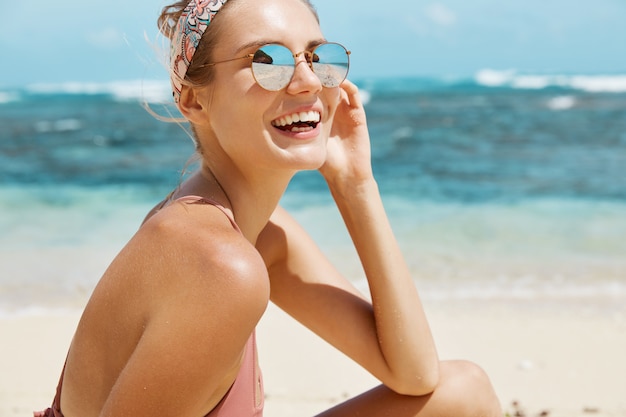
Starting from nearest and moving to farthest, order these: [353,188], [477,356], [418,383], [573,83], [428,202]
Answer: [418,383] < [353,188] < [477,356] < [428,202] < [573,83]

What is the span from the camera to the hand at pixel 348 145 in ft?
8.61

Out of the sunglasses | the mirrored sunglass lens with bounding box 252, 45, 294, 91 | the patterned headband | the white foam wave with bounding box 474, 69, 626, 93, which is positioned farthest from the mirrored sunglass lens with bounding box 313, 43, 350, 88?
the white foam wave with bounding box 474, 69, 626, 93

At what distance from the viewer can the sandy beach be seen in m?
4.11

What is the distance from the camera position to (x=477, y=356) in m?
4.81

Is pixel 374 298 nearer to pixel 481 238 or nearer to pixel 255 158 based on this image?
pixel 255 158

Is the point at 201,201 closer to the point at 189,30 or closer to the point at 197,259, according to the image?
the point at 197,259

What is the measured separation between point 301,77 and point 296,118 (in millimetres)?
110

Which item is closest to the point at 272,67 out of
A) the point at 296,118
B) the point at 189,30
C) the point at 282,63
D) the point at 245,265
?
the point at 282,63

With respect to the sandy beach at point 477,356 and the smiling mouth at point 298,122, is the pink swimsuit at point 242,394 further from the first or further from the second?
the sandy beach at point 477,356

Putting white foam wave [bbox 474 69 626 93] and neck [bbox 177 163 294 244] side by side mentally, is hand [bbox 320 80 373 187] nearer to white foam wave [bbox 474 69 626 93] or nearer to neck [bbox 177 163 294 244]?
neck [bbox 177 163 294 244]

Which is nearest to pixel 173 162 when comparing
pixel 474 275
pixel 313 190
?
pixel 313 190

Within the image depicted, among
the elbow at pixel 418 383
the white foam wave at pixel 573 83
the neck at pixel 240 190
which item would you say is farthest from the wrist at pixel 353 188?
the white foam wave at pixel 573 83

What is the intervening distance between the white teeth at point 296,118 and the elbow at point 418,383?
91 centimetres

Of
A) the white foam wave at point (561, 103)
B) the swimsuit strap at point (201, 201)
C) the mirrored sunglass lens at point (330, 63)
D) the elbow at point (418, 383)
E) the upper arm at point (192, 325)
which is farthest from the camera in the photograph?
the white foam wave at point (561, 103)
